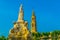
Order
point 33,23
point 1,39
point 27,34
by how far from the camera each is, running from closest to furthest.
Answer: point 27,34 < point 1,39 < point 33,23

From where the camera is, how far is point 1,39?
211 feet

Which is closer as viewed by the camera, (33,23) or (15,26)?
(15,26)

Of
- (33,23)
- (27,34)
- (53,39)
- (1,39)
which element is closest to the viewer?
(27,34)

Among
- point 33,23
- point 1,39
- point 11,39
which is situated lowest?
point 11,39

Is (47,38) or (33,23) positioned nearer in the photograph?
(47,38)

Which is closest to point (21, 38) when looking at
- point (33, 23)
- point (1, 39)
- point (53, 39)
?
point (1, 39)

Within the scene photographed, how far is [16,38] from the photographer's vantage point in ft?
108

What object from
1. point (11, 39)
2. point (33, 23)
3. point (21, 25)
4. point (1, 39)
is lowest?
point (11, 39)

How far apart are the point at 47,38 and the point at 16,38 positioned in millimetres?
40324

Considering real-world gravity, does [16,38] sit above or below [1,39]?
below

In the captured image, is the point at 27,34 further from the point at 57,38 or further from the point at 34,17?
the point at 34,17

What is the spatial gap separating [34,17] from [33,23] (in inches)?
154

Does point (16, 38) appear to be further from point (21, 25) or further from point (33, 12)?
point (33, 12)

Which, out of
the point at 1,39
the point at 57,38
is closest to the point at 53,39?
the point at 57,38
